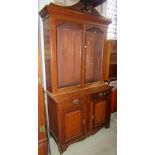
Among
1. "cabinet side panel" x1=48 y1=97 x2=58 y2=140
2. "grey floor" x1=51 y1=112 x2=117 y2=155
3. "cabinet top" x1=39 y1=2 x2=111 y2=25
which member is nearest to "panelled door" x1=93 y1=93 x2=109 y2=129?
"grey floor" x1=51 y1=112 x2=117 y2=155

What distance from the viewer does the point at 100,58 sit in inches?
95.2

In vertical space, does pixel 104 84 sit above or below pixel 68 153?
above

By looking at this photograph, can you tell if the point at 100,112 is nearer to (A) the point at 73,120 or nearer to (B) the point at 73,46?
(A) the point at 73,120

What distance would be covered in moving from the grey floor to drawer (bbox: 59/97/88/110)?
0.60 m

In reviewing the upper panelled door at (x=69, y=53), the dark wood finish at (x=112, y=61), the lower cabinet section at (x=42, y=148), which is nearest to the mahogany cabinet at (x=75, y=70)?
the upper panelled door at (x=69, y=53)

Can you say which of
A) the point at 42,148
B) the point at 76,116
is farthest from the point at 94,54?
the point at 42,148

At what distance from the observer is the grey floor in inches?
80.1

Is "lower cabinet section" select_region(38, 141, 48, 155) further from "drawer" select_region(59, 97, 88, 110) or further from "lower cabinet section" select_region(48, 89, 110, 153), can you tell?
"drawer" select_region(59, 97, 88, 110)

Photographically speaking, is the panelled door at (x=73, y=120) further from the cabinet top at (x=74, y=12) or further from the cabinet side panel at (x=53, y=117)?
the cabinet top at (x=74, y=12)
